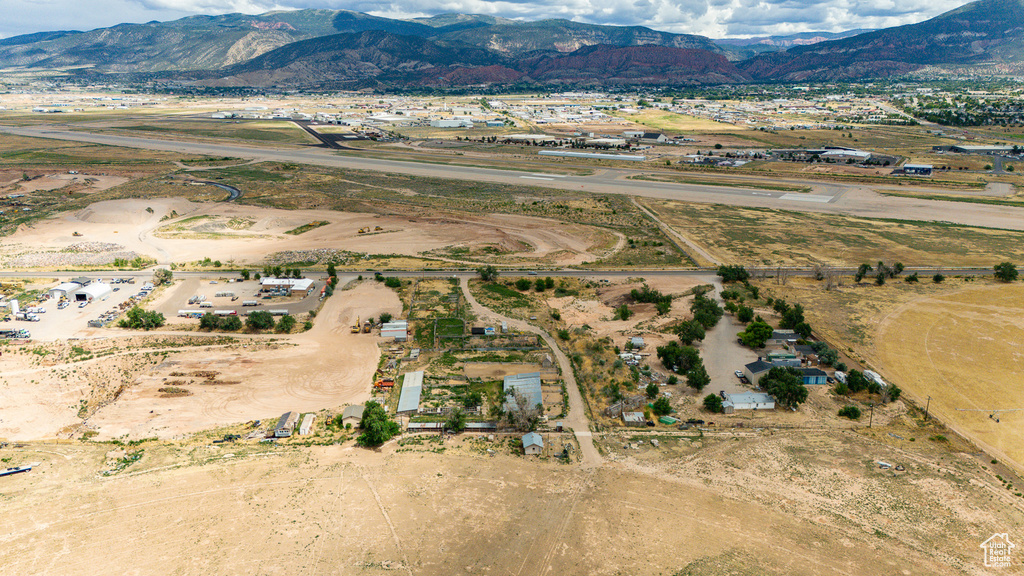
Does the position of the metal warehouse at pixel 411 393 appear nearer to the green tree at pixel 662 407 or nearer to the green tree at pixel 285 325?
the green tree at pixel 285 325

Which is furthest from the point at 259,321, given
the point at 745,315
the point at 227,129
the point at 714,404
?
the point at 227,129

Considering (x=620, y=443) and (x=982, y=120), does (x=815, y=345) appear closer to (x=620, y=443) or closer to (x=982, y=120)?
(x=620, y=443)

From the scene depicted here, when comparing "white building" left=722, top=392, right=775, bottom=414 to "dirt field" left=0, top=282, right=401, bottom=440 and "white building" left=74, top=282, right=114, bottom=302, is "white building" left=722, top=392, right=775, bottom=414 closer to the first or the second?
"dirt field" left=0, top=282, right=401, bottom=440

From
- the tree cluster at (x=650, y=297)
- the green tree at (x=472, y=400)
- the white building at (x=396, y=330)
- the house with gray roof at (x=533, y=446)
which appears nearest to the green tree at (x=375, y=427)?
the green tree at (x=472, y=400)

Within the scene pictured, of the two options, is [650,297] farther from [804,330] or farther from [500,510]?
[500,510]

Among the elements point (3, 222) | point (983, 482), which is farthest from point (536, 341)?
point (3, 222)
